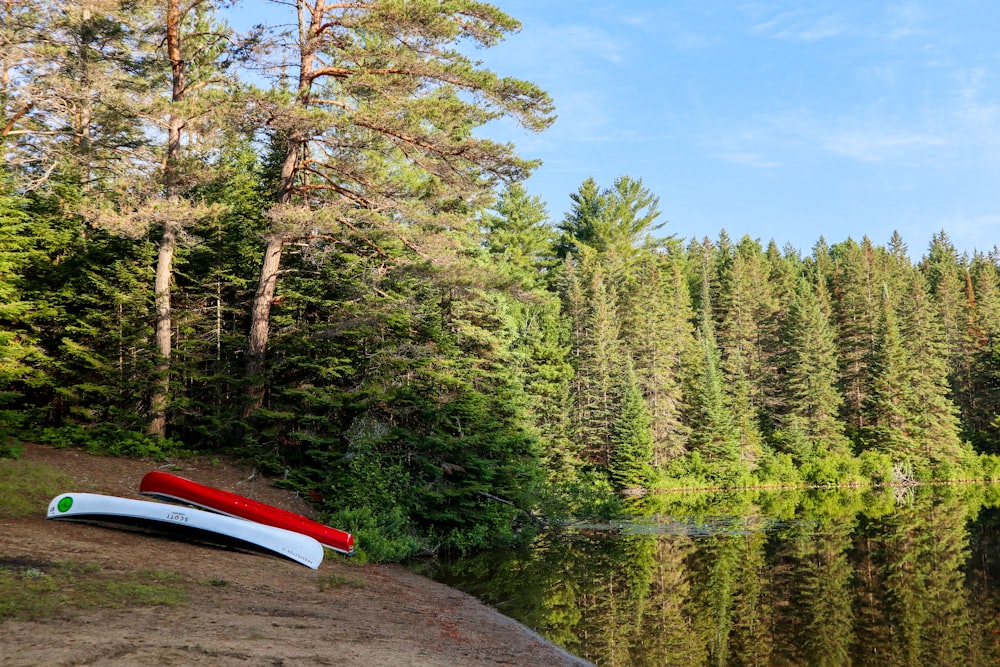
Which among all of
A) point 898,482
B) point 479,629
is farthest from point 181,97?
point 898,482

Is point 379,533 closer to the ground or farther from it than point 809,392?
closer to the ground

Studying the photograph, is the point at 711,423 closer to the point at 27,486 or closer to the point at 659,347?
the point at 659,347

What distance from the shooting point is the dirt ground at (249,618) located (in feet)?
17.2

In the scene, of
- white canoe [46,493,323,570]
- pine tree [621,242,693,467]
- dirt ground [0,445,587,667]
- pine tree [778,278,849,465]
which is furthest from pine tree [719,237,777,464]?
white canoe [46,493,323,570]

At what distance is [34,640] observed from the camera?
504 centimetres

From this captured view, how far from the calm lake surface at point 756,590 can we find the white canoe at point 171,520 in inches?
174

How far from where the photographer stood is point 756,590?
13.8m

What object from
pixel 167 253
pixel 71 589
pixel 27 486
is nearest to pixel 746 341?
pixel 167 253

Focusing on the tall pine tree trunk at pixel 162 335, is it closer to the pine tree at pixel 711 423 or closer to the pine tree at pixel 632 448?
the pine tree at pixel 632 448

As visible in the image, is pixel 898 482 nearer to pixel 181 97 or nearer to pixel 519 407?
pixel 519 407

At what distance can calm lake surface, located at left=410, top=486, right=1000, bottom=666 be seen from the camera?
33.3 ft

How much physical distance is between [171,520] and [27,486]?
379 cm

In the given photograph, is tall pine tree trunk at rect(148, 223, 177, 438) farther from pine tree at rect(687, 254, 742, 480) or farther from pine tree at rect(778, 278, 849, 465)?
pine tree at rect(778, 278, 849, 465)

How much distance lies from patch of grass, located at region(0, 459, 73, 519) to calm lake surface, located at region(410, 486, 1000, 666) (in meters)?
7.23
